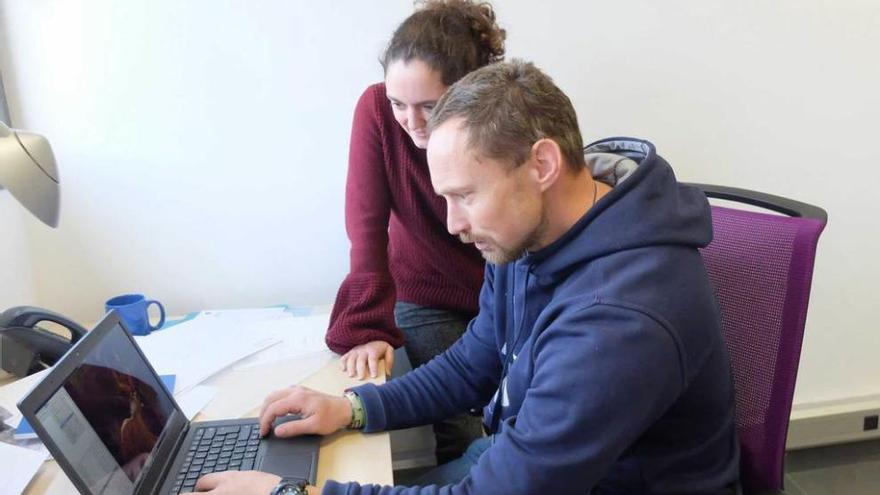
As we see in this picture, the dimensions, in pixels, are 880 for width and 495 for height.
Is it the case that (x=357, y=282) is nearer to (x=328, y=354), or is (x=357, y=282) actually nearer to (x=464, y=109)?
(x=328, y=354)

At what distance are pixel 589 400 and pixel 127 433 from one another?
0.57 metres

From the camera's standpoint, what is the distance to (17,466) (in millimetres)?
841

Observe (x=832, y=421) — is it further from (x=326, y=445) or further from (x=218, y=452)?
(x=218, y=452)

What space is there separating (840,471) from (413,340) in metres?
1.47

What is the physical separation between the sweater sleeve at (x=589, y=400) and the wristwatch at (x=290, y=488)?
0.74 feet

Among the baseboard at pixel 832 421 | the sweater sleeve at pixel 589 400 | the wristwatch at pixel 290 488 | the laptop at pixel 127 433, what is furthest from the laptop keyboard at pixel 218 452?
the baseboard at pixel 832 421

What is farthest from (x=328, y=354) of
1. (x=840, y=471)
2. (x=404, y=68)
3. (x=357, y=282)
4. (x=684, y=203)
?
(x=840, y=471)

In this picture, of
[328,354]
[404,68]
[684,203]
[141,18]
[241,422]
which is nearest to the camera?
[684,203]

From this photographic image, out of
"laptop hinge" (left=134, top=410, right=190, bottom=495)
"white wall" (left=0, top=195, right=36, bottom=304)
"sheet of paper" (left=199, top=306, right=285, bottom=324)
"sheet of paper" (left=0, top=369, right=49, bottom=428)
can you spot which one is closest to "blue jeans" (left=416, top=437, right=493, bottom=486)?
"laptop hinge" (left=134, top=410, right=190, bottom=495)

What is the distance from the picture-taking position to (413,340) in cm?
142

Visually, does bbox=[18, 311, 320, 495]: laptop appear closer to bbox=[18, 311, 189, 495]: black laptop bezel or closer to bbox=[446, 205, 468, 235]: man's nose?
bbox=[18, 311, 189, 495]: black laptop bezel

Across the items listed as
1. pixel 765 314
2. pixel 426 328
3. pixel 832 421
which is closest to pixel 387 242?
pixel 426 328

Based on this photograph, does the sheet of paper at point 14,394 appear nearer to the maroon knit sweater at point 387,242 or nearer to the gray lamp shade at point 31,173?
the gray lamp shade at point 31,173

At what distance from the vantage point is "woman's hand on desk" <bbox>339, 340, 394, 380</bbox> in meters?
1.14
